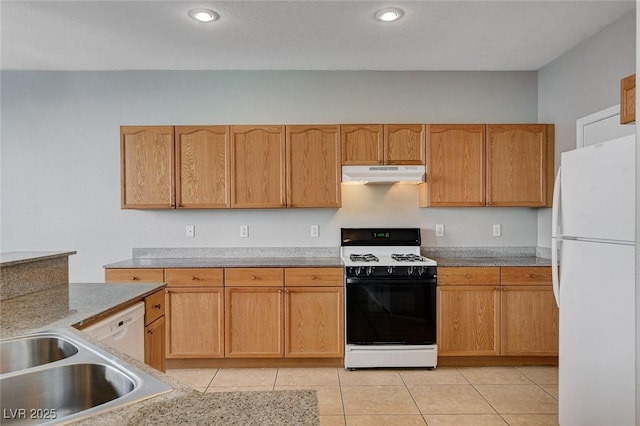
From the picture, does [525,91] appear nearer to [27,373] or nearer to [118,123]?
[118,123]

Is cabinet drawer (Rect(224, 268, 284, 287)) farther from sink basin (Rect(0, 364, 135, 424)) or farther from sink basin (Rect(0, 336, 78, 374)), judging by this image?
sink basin (Rect(0, 364, 135, 424))

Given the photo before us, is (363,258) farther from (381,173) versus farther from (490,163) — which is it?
(490,163)

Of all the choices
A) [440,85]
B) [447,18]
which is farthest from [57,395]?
[440,85]

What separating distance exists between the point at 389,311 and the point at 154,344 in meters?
1.75

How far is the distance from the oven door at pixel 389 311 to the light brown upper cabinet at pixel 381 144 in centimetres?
105

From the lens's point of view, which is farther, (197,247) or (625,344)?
(197,247)

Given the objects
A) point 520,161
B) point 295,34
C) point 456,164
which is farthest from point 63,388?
point 520,161

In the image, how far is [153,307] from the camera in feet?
7.29

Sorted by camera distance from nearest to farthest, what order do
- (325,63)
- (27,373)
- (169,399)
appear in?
(169,399) < (27,373) < (325,63)

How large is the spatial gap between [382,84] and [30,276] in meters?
3.10

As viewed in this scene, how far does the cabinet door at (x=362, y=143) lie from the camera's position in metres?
3.35

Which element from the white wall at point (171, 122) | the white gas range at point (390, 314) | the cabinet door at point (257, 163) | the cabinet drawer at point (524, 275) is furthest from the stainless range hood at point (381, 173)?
the cabinet drawer at point (524, 275)

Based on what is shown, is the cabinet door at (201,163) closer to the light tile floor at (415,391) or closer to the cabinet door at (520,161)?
the light tile floor at (415,391)

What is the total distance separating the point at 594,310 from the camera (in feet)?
6.15
